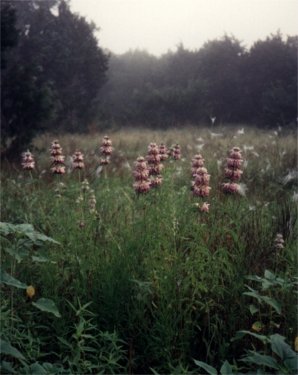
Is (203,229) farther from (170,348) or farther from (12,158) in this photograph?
(12,158)

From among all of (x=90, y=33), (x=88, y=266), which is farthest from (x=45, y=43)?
(x=88, y=266)

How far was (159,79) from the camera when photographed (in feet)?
117

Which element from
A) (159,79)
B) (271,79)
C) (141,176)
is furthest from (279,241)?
(159,79)

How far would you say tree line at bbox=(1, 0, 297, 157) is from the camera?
25125mm

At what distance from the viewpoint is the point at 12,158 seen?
11477mm

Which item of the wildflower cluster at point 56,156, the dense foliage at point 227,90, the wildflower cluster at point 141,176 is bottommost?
the wildflower cluster at point 141,176

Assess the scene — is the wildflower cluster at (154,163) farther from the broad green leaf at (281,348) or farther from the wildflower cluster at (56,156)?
the broad green leaf at (281,348)

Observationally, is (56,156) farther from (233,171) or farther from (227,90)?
(227,90)

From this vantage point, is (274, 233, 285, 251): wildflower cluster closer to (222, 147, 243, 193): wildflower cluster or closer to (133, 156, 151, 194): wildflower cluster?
(222, 147, 243, 193): wildflower cluster

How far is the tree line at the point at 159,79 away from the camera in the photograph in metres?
25.1

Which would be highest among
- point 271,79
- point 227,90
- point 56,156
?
point 271,79

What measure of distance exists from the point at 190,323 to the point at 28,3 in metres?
33.5

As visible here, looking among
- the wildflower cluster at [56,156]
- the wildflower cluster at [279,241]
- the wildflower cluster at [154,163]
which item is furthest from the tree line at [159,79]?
the wildflower cluster at [279,241]

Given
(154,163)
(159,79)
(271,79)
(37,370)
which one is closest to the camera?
(37,370)
